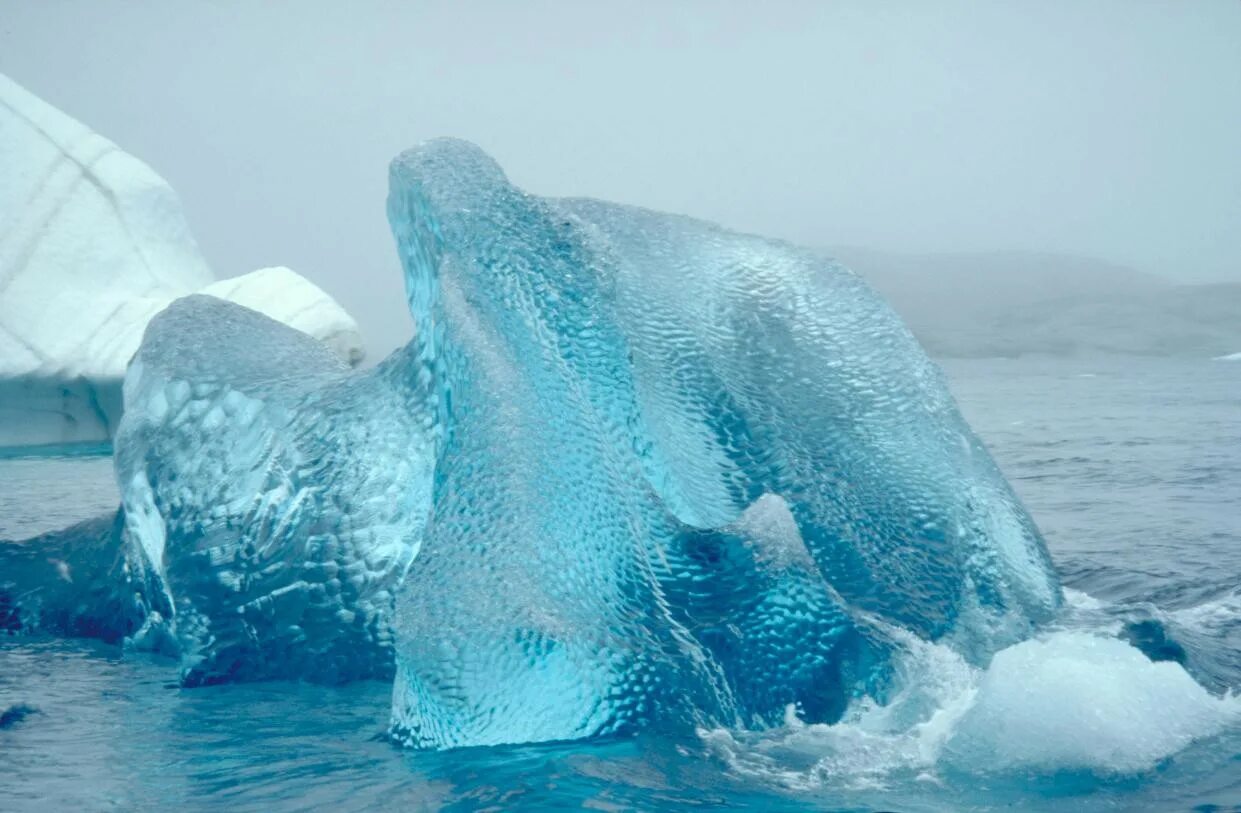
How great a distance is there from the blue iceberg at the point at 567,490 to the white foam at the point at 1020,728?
4.4 inches

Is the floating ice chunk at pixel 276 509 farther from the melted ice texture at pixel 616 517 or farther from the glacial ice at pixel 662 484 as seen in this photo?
the glacial ice at pixel 662 484

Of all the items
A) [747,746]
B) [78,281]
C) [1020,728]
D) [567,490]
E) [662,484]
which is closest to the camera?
[1020,728]

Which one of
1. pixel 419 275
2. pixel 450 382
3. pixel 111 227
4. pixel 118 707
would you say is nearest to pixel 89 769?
pixel 118 707

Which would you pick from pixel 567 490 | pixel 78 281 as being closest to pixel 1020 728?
pixel 567 490

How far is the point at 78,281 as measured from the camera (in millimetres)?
10445

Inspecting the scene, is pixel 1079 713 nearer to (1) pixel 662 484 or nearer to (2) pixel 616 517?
(2) pixel 616 517

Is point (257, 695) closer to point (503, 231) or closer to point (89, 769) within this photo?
point (89, 769)

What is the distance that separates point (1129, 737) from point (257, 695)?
6.29ft

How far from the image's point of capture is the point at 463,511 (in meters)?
2.55

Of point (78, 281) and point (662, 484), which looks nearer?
point (662, 484)

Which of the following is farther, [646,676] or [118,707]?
[118,707]

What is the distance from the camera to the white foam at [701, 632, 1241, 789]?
7.32 feet

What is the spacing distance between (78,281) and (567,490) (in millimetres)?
8992

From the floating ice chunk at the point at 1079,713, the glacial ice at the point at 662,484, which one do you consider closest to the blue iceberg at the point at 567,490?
the glacial ice at the point at 662,484
